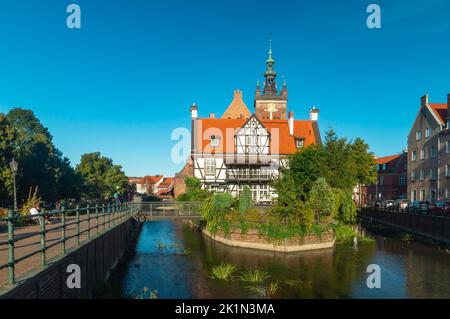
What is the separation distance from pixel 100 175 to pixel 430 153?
186 ft

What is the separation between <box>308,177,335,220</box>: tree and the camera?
23.6 meters

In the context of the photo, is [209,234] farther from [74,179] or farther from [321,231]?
[74,179]

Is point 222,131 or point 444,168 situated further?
point 222,131

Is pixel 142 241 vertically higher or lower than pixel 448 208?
lower

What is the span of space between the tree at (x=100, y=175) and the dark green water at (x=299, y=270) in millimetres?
38348

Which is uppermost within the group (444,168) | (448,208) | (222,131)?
(222,131)

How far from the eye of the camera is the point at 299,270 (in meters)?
16.7

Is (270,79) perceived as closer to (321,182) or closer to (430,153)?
(430,153)

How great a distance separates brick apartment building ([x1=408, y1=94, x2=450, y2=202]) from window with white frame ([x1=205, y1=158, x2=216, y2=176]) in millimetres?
25939

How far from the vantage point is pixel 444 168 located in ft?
118

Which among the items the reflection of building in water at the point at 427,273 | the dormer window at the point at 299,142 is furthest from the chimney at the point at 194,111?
the reflection of building in water at the point at 427,273

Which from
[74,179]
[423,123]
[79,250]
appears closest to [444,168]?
[423,123]
